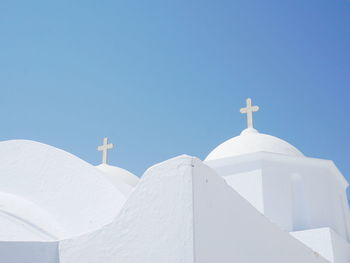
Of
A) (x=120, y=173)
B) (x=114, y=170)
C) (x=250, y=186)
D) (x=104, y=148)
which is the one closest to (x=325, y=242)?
(x=250, y=186)

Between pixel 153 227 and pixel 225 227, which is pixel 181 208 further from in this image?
pixel 225 227

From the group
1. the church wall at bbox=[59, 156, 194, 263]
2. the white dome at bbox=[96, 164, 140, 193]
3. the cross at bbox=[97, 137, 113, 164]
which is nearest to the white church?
the church wall at bbox=[59, 156, 194, 263]

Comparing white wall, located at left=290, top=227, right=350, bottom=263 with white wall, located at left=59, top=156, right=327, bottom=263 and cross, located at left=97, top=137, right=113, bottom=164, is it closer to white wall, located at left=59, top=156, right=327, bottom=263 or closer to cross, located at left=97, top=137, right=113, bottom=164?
white wall, located at left=59, top=156, right=327, bottom=263

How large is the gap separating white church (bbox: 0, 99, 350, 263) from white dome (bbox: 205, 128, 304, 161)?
0.03 m

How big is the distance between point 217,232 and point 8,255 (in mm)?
2223

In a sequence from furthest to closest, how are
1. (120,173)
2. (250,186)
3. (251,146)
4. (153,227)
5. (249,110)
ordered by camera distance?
(120,173)
(249,110)
(251,146)
(250,186)
(153,227)

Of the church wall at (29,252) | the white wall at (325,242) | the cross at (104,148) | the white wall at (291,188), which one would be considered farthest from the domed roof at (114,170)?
the church wall at (29,252)

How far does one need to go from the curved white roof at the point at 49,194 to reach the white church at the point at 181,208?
2 centimetres

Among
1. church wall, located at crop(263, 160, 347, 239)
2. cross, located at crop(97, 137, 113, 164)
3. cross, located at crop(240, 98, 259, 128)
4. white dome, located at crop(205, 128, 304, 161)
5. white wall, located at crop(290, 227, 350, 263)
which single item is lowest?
white wall, located at crop(290, 227, 350, 263)

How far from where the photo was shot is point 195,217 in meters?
3.63

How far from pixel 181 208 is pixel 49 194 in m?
3.32

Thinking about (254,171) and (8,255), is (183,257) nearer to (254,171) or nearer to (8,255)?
(8,255)

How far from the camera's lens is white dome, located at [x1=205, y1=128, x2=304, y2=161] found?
10.3 metres

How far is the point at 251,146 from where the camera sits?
1037 cm
